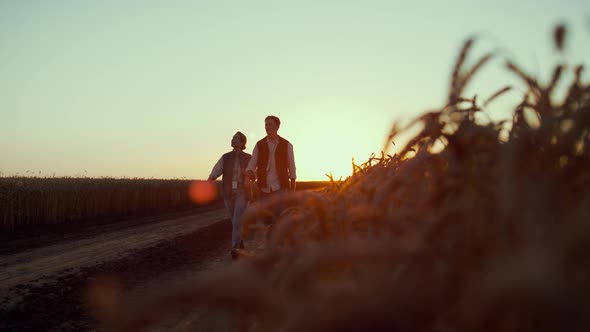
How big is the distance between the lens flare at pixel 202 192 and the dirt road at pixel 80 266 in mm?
22022

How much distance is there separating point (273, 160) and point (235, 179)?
86.7 inches

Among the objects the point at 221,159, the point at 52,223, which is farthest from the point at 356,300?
the point at 52,223

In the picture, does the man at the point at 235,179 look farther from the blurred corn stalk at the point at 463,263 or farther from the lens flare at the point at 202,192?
the lens flare at the point at 202,192

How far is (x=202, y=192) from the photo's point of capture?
4278 cm

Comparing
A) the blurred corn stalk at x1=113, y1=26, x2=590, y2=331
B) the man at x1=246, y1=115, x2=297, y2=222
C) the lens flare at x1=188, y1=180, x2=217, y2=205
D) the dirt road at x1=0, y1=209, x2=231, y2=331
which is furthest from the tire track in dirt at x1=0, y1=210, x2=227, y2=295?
the lens flare at x1=188, y1=180, x2=217, y2=205

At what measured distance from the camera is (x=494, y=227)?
54cm

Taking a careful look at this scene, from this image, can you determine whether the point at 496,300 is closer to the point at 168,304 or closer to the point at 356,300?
the point at 356,300

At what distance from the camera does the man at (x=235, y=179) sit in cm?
1230

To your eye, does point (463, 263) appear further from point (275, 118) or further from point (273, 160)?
point (275, 118)

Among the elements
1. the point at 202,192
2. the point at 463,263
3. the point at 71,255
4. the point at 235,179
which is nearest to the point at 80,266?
the point at 71,255

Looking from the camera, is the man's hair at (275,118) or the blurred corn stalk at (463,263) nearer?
the blurred corn stalk at (463,263)

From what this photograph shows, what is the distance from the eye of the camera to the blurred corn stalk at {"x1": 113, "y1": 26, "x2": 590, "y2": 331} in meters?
0.38

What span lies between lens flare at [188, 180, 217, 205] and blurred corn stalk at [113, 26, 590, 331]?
40.7 meters

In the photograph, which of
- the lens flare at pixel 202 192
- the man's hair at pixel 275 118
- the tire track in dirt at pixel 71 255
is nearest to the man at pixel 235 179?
the man's hair at pixel 275 118
